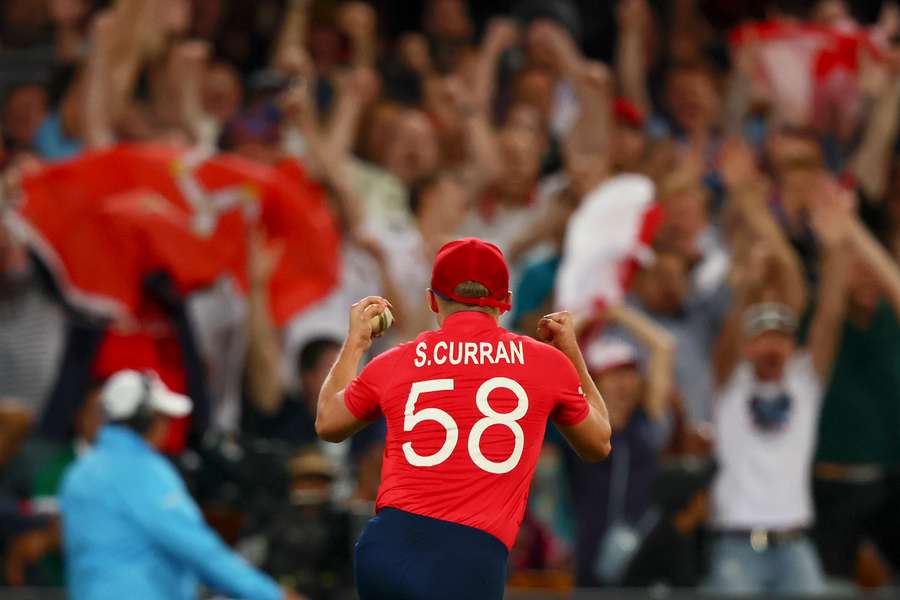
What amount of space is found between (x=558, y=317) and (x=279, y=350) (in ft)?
15.0

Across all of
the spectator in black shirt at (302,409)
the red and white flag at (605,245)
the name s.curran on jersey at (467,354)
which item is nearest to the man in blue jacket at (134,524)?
the spectator in black shirt at (302,409)

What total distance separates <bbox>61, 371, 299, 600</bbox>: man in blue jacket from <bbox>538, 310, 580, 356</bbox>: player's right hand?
285cm

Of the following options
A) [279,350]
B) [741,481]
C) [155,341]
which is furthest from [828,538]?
[155,341]

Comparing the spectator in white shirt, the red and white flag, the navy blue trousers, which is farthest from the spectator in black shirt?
the navy blue trousers

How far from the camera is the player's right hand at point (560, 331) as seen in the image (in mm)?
5535

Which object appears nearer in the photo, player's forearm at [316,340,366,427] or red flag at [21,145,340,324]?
player's forearm at [316,340,366,427]

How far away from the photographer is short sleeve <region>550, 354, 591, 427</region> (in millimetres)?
5445

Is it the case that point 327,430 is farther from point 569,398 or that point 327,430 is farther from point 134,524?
point 134,524

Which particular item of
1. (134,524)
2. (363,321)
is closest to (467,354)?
(363,321)

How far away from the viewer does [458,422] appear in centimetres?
534

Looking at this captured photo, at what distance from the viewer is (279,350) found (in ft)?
32.7

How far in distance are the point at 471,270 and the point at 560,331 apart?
34cm

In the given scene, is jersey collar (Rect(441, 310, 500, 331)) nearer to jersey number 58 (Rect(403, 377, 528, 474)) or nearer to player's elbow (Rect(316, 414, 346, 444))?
jersey number 58 (Rect(403, 377, 528, 474))

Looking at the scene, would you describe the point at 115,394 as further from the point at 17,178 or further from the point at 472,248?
the point at 472,248
